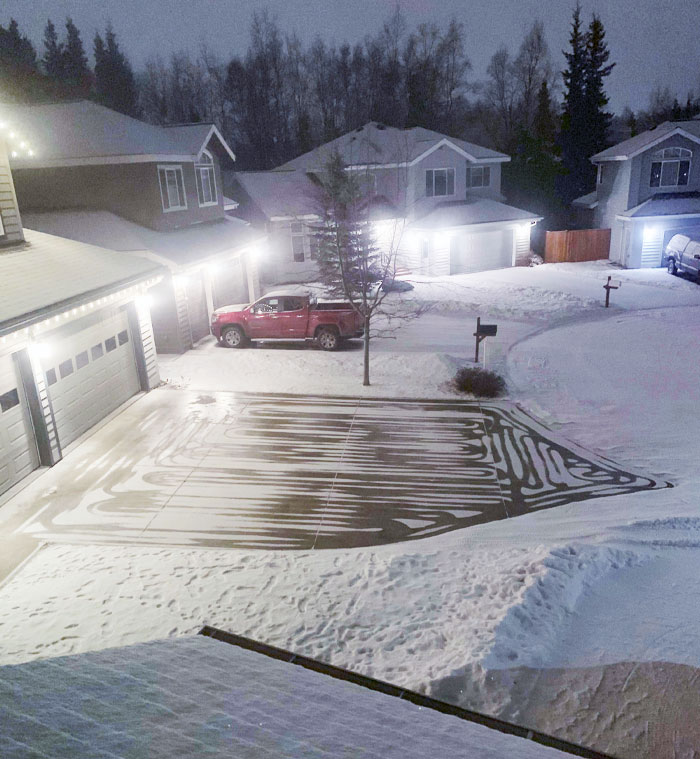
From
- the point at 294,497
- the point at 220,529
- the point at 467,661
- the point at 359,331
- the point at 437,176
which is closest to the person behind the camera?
the point at 467,661

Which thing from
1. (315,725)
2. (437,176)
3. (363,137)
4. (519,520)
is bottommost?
(519,520)

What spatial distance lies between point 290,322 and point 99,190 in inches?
302

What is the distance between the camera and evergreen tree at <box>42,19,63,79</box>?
6456 centimetres

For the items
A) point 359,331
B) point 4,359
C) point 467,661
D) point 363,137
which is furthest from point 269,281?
point 467,661

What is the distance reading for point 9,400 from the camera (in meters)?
10.4

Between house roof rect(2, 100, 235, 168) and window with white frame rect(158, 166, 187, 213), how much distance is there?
21.2 inches

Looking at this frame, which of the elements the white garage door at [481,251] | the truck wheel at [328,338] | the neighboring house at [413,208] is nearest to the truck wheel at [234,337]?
the truck wheel at [328,338]

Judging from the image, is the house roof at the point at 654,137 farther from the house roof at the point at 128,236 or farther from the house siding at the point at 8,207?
the house siding at the point at 8,207

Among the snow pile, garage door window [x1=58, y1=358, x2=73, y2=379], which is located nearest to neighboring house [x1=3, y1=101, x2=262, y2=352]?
garage door window [x1=58, y1=358, x2=73, y2=379]

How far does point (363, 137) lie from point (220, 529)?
1155 inches

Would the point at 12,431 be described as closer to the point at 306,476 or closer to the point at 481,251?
the point at 306,476

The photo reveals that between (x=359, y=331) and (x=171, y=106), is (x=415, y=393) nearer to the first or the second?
(x=359, y=331)

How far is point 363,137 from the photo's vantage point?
33.7 m

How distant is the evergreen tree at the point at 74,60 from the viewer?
64.4m
